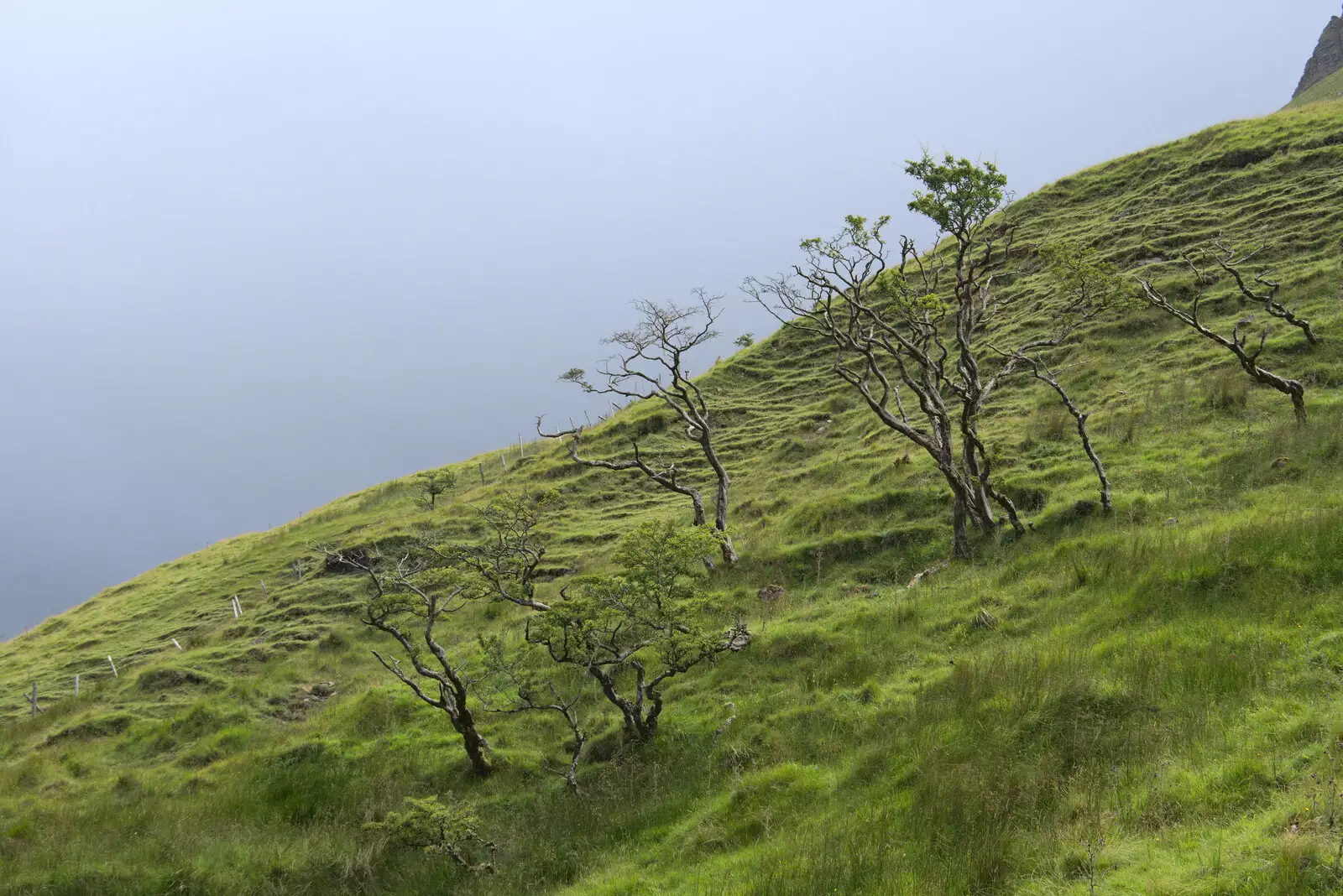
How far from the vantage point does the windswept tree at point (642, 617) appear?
15.1 m

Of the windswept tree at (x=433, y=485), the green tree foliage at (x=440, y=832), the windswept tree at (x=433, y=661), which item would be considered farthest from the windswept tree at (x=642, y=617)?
the windswept tree at (x=433, y=485)

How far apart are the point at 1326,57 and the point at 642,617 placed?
135833 millimetres

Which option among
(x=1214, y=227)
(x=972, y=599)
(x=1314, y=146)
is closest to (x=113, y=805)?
(x=972, y=599)

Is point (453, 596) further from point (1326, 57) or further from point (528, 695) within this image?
point (1326, 57)

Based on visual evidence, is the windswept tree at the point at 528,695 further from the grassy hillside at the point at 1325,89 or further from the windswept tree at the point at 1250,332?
the grassy hillside at the point at 1325,89

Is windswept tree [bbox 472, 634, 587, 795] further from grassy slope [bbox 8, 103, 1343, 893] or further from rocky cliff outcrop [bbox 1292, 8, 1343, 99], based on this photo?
rocky cliff outcrop [bbox 1292, 8, 1343, 99]

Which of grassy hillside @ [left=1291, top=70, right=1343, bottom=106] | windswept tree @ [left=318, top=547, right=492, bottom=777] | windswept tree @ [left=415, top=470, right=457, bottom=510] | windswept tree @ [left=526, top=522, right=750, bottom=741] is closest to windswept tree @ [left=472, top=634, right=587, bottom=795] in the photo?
windswept tree @ [left=318, top=547, right=492, bottom=777]

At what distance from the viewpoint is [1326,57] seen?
102250 mm

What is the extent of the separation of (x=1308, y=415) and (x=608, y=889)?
1956 centimetres

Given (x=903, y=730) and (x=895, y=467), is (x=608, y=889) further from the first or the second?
(x=895, y=467)

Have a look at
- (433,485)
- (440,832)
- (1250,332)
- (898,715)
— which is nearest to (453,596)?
(440,832)

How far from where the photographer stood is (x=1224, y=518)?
14.5 meters

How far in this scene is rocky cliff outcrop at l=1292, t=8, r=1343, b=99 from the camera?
→ 331ft

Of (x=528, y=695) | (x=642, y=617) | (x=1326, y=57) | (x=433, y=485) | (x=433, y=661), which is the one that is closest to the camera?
(x=642, y=617)
